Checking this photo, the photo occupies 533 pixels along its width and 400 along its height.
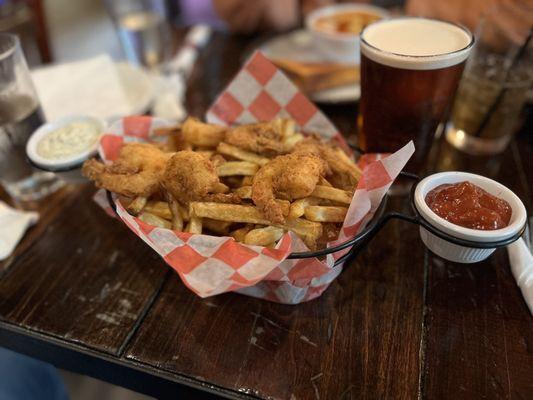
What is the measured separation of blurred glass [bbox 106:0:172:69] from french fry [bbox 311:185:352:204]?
57.8 inches

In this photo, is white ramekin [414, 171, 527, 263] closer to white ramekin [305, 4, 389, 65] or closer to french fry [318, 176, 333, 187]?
french fry [318, 176, 333, 187]

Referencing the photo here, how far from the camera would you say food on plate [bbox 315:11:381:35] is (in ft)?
6.33

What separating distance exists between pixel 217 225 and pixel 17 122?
77cm

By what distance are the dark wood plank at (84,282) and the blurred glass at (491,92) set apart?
1102mm

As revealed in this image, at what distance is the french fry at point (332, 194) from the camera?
923 mm

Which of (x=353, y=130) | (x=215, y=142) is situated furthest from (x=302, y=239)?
(x=353, y=130)

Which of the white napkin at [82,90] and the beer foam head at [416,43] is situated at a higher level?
the beer foam head at [416,43]

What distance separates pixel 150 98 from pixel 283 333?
3.77 feet

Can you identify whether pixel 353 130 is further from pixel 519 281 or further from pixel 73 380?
pixel 73 380

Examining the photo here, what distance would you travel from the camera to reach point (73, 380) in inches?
62.0

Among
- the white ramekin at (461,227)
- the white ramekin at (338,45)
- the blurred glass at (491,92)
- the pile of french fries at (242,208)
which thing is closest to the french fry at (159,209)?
the pile of french fries at (242,208)

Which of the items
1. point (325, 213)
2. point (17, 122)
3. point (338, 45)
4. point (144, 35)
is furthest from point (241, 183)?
point (144, 35)

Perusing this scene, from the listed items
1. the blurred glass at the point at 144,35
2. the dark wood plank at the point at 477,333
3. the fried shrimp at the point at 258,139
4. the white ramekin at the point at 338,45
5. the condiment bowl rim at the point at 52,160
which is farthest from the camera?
the blurred glass at the point at 144,35

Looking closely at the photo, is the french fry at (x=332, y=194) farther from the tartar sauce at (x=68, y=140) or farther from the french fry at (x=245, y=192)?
the tartar sauce at (x=68, y=140)
